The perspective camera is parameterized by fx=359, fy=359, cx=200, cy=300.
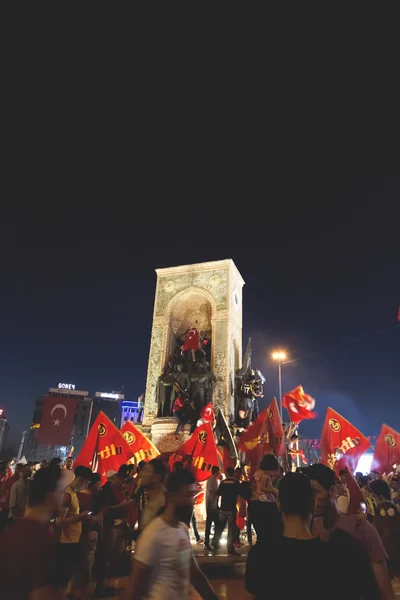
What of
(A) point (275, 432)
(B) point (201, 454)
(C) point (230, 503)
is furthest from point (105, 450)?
(A) point (275, 432)

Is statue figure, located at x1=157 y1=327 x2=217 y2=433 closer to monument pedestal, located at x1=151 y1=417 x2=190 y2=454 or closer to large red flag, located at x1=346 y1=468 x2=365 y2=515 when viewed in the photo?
monument pedestal, located at x1=151 y1=417 x2=190 y2=454

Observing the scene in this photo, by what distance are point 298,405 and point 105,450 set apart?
26.2 feet

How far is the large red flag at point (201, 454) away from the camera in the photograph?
10.1m

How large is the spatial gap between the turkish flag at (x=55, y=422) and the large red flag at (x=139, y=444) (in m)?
26.1

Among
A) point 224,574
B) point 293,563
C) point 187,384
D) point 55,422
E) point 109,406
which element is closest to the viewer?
point 293,563

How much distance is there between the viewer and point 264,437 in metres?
11.1

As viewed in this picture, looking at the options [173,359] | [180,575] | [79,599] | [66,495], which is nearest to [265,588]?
[180,575]

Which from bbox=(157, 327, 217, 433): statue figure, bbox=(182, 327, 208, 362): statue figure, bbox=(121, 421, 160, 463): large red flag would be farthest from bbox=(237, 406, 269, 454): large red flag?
bbox=(182, 327, 208, 362): statue figure

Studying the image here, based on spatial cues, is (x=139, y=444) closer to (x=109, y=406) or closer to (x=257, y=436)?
(x=257, y=436)

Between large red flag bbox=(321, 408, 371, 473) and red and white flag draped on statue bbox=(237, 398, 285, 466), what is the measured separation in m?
1.42

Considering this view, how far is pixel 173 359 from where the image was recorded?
693 inches

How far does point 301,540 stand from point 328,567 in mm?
180

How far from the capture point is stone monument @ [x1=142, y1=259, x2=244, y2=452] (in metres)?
15.8

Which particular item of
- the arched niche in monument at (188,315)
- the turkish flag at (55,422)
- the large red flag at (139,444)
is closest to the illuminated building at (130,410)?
the turkish flag at (55,422)
